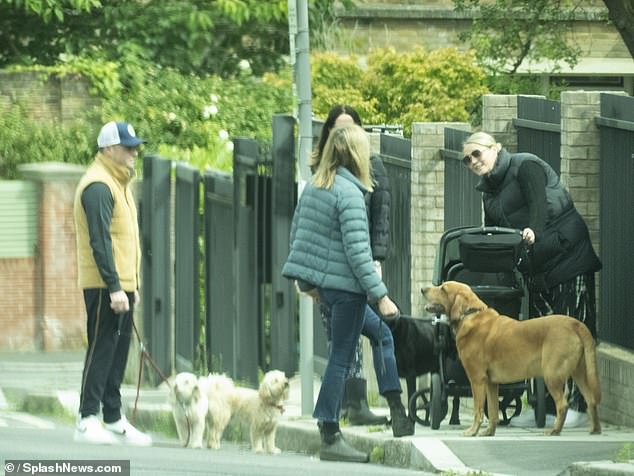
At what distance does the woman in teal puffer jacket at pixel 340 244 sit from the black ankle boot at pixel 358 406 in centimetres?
124

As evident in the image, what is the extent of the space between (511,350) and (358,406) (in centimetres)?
128

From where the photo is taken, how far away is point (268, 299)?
14992 millimetres

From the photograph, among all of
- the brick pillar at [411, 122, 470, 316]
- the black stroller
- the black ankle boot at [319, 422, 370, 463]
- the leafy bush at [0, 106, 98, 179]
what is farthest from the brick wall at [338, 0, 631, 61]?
the black ankle boot at [319, 422, 370, 463]

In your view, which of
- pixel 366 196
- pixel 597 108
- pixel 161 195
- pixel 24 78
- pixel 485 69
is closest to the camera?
pixel 366 196

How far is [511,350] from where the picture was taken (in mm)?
11031

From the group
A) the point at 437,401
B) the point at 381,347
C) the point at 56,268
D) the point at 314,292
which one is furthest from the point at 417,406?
the point at 56,268

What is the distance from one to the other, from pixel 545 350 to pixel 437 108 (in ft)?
52.8

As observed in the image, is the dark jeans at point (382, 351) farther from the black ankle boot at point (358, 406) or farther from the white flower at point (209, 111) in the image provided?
the white flower at point (209, 111)

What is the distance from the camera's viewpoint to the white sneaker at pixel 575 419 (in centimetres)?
1164

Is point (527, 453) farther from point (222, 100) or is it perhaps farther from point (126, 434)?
point (222, 100)

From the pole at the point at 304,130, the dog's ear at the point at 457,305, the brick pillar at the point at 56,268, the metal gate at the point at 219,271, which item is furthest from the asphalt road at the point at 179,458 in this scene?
the brick pillar at the point at 56,268

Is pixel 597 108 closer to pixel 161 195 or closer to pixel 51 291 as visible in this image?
pixel 161 195

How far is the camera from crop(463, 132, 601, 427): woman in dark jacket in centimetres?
1136

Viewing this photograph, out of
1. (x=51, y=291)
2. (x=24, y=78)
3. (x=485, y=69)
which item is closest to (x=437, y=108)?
(x=485, y=69)
